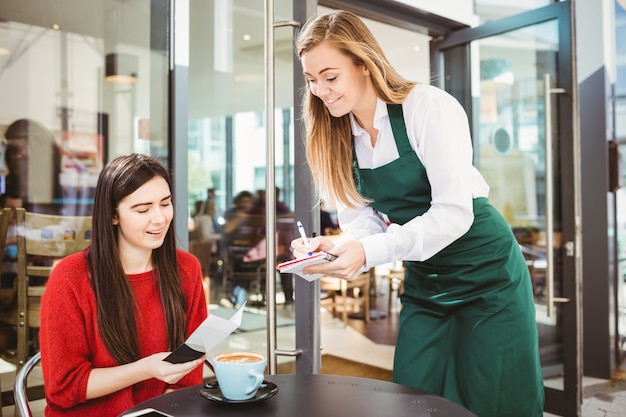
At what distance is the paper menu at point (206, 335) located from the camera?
1.00 meters

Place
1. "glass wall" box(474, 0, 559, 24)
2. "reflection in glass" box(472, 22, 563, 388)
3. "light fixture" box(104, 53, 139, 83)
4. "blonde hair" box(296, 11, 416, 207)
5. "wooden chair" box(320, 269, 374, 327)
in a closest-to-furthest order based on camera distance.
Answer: "blonde hair" box(296, 11, 416, 207) < "light fixture" box(104, 53, 139, 83) < "reflection in glass" box(472, 22, 563, 388) < "glass wall" box(474, 0, 559, 24) < "wooden chair" box(320, 269, 374, 327)

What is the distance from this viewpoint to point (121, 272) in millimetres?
1397

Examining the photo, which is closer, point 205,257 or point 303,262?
point 303,262

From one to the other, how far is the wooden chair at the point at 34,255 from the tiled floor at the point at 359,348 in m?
0.28

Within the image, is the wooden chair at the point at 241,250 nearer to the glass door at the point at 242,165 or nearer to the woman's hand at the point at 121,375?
the glass door at the point at 242,165

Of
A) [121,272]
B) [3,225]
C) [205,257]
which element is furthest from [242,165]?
[121,272]

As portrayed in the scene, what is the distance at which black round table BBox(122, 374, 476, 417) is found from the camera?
958mm

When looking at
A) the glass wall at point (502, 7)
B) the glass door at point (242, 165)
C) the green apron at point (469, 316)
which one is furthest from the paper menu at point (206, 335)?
the glass wall at point (502, 7)

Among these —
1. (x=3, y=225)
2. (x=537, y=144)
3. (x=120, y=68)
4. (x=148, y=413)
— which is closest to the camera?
(x=148, y=413)

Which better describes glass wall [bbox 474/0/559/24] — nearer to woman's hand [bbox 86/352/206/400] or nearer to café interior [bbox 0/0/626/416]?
café interior [bbox 0/0/626/416]

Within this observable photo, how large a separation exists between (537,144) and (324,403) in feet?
10.1

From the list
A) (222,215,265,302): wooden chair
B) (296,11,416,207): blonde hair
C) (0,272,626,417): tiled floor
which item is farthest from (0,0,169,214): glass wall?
(296,11,416,207): blonde hair

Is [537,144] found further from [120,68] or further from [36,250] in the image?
[36,250]

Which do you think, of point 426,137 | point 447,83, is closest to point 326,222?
point 447,83
